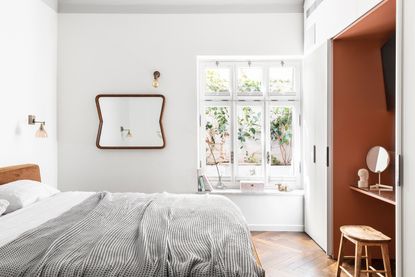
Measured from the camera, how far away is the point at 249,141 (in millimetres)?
4191

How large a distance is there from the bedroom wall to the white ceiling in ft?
0.23

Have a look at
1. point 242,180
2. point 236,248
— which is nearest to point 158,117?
point 242,180

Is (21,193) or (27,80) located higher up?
(27,80)

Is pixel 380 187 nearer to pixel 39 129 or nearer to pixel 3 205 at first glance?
pixel 3 205

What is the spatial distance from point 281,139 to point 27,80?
9.68ft

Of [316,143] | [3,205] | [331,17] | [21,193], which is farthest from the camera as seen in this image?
[316,143]

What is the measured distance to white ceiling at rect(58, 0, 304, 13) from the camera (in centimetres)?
390

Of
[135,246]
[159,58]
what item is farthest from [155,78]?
[135,246]

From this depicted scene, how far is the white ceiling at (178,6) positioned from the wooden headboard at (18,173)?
2.01m

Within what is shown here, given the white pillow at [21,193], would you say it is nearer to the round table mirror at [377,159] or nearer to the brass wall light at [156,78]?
the brass wall light at [156,78]

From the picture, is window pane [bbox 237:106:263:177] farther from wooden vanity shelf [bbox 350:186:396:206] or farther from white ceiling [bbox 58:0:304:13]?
wooden vanity shelf [bbox 350:186:396:206]

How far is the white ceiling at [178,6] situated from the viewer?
12.8 feet

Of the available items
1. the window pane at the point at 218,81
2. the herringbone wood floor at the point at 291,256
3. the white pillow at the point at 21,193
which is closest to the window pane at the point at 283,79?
the window pane at the point at 218,81

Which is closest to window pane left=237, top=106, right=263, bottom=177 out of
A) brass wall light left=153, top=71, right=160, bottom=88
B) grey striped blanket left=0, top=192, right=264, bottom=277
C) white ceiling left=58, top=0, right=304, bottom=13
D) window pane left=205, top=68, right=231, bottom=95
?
window pane left=205, top=68, right=231, bottom=95
